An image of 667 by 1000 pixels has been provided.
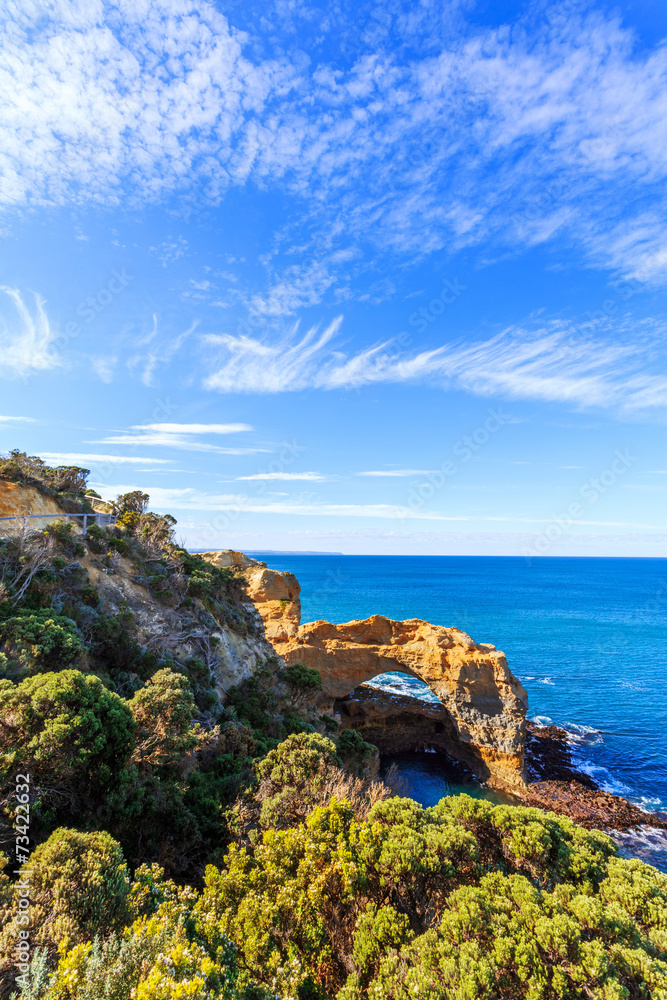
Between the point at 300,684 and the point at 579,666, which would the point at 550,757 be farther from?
the point at 579,666

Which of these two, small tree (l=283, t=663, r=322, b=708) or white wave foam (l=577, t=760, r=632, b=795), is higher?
small tree (l=283, t=663, r=322, b=708)

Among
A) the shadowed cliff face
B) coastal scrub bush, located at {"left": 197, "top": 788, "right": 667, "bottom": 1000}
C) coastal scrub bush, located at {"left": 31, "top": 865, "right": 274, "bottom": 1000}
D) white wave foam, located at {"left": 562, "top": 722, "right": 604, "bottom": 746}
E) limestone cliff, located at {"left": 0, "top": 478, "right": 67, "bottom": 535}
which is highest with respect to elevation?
limestone cliff, located at {"left": 0, "top": 478, "right": 67, "bottom": 535}

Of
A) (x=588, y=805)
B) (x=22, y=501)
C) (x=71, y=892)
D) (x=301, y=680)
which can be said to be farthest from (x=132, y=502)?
(x=588, y=805)

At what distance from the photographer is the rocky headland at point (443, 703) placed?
28.8 meters

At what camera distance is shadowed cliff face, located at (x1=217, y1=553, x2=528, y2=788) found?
99.9ft

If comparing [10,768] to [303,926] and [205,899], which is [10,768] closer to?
[205,899]

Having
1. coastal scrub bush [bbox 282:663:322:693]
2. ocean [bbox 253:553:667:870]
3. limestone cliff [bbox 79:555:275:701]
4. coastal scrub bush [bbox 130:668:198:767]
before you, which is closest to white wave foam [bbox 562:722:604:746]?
ocean [bbox 253:553:667:870]

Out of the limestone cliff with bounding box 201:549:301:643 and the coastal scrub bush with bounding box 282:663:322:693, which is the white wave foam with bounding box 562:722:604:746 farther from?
the limestone cliff with bounding box 201:549:301:643

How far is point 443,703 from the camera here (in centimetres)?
3294

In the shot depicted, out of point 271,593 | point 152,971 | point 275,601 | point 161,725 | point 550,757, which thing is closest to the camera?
point 152,971

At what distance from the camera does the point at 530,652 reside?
184 feet

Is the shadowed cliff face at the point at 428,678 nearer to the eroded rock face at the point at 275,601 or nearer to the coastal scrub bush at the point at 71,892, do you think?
the eroded rock face at the point at 275,601

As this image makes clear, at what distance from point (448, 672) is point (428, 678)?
1.86 metres

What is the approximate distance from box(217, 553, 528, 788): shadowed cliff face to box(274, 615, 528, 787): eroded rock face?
0.07 metres
